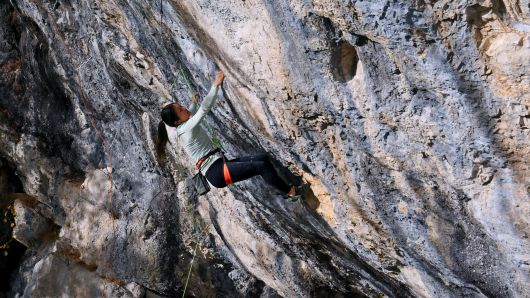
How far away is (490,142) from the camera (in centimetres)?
381

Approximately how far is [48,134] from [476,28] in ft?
22.0

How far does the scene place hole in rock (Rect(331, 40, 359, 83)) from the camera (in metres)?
4.14

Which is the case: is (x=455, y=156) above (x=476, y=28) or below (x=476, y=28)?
below

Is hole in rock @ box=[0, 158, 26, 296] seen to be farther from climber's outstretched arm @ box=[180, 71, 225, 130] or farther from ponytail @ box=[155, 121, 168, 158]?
climber's outstretched arm @ box=[180, 71, 225, 130]

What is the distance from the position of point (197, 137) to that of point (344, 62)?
1.61 metres

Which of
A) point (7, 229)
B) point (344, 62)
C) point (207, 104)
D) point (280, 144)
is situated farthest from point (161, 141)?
point (7, 229)

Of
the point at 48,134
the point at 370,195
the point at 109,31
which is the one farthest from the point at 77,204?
the point at 370,195

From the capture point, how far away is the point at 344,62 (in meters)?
4.24

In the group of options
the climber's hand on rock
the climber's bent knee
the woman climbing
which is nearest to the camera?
the climber's hand on rock

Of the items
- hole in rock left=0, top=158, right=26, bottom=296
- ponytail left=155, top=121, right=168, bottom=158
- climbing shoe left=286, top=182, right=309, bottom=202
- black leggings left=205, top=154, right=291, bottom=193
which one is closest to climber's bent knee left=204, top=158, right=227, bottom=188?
black leggings left=205, top=154, right=291, bottom=193

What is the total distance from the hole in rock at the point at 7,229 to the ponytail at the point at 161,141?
335 centimetres

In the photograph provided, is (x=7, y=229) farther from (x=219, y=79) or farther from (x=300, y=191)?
(x=219, y=79)

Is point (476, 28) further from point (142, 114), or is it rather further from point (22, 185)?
point (22, 185)

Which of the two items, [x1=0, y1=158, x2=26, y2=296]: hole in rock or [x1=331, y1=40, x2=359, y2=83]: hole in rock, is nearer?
[x1=331, y1=40, x2=359, y2=83]: hole in rock
